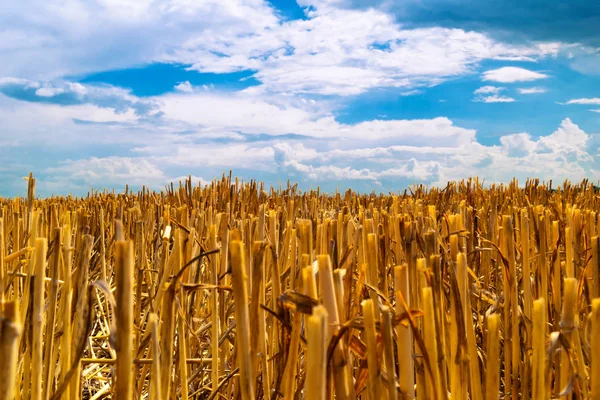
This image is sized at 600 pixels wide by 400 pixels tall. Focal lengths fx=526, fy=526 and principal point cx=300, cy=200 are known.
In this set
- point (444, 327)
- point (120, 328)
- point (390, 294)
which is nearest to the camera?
point (120, 328)

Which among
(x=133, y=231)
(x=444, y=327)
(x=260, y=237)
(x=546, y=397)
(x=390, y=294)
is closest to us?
(x=546, y=397)

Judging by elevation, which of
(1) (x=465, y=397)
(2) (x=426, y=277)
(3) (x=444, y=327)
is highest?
(2) (x=426, y=277)

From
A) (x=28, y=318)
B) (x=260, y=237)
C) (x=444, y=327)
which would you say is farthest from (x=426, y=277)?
(x=28, y=318)

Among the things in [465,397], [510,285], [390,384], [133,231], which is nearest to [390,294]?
[510,285]

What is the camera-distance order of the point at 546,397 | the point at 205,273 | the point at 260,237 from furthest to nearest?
1. the point at 205,273
2. the point at 260,237
3. the point at 546,397

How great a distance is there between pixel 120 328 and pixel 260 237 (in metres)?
0.77

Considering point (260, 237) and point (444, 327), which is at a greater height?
point (260, 237)

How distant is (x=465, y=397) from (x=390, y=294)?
84 cm

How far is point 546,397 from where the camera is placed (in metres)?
0.92

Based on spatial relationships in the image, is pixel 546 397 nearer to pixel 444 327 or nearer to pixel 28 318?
pixel 444 327

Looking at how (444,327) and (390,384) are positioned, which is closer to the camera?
(390,384)

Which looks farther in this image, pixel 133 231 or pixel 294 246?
pixel 133 231

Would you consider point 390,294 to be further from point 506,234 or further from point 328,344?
point 328,344

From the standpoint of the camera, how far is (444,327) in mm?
1045
